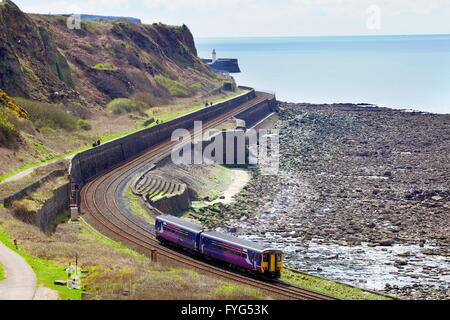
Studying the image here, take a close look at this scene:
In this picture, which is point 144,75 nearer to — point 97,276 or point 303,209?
point 303,209

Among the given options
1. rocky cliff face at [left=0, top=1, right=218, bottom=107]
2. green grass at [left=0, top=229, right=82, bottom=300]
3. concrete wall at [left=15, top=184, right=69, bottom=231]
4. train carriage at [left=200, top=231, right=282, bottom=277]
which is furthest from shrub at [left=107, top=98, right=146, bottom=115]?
green grass at [left=0, top=229, right=82, bottom=300]

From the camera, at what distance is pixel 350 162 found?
3167 inches

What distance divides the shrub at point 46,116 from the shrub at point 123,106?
14.6 meters

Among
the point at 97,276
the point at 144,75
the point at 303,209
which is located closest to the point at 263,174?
the point at 303,209

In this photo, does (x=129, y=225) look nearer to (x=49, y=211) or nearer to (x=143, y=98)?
(x=49, y=211)

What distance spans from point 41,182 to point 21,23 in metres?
39.7

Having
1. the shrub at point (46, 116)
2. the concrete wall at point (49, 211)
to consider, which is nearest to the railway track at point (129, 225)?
the concrete wall at point (49, 211)

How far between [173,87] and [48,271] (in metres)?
83.5

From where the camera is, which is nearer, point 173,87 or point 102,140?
point 102,140

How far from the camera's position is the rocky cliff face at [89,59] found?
249ft

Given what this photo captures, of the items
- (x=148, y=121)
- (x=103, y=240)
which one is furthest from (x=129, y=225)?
(x=148, y=121)

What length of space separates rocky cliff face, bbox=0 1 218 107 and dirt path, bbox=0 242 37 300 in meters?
44.1

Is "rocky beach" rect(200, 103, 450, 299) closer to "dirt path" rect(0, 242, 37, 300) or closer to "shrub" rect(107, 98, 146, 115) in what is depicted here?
"dirt path" rect(0, 242, 37, 300)

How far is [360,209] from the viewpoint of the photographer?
190 feet
